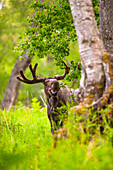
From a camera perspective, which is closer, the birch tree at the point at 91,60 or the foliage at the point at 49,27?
the birch tree at the point at 91,60

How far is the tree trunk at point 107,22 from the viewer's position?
5.29 metres

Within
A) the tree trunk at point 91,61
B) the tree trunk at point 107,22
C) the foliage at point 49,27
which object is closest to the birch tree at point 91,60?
the tree trunk at point 91,61

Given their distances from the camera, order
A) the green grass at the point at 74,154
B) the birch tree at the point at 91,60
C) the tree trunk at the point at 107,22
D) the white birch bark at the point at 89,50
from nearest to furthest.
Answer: the green grass at the point at 74,154 → the birch tree at the point at 91,60 → the white birch bark at the point at 89,50 → the tree trunk at the point at 107,22

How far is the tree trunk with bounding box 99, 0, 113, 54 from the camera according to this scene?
529cm

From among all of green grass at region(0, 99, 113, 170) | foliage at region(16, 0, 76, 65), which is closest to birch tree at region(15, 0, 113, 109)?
green grass at region(0, 99, 113, 170)

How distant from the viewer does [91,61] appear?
13.5ft

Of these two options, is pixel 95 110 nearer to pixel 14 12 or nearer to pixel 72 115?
pixel 72 115

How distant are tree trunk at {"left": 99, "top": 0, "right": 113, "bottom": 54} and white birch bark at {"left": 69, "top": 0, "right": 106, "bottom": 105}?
3.52ft

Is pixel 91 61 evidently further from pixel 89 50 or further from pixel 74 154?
pixel 74 154

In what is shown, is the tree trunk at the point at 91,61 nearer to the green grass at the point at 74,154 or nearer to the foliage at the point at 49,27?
the green grass at the point at 74,154

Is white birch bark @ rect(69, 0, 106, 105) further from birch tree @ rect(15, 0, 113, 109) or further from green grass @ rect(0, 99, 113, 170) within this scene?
green grass @ rect(0, 99, 113, 170)

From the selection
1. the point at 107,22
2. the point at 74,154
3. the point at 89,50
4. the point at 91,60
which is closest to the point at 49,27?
the point at 107,22

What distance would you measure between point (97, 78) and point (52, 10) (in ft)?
9.18

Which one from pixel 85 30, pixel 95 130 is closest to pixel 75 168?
pixel 95 130
